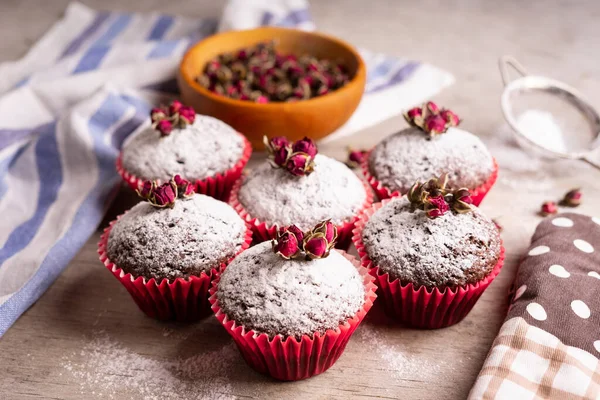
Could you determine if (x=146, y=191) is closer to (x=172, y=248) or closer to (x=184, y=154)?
(x=172, y=248)

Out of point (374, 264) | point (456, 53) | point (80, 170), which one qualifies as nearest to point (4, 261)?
point (80, 170)

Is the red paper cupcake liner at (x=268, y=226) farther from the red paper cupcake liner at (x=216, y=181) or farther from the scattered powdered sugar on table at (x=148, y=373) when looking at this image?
the scattered powdered sugar on table at (x=148, y=373)

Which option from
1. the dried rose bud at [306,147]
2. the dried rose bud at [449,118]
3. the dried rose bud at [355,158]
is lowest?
the dried rose bud at [355,158]

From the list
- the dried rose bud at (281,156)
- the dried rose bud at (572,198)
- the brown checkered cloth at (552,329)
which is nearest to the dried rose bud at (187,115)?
the dried rose bud at (281,156)

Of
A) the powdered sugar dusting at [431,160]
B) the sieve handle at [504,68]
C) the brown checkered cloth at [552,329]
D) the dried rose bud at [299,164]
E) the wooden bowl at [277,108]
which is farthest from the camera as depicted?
the sieve handle at [504,68]

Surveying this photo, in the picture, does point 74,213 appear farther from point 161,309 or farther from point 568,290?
point 568,290

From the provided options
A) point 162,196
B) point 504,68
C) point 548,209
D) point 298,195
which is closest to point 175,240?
point 162,196
